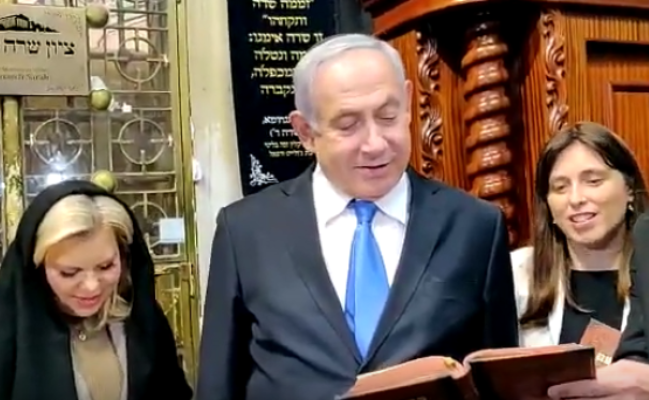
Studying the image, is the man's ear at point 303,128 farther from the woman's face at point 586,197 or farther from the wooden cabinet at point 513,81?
the wooden cabinet at point 513,81

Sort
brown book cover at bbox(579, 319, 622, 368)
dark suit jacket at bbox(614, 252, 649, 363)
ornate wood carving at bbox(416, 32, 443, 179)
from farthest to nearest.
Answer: ornate wood carving at bbox(416, 32, 443, 179), brown book cover at bbox(579, 319, 622, 368), dark suit jacket at bbox(614, 252, 649, 363)

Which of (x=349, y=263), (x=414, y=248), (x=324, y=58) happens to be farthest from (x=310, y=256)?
(x=324, y=58)

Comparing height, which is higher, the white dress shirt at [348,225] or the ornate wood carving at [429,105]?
the ornate wood carving at [429,105]

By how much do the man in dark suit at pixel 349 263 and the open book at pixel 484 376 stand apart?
23 cm

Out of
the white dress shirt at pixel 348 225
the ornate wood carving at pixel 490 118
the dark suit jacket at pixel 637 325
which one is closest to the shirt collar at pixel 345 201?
the white dress shirt at pixel 348 225

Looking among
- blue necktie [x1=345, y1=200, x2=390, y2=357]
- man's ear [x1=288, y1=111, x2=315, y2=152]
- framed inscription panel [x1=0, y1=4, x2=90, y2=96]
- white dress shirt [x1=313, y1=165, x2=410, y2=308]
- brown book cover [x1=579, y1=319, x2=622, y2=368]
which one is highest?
framed inscription panel [x1=0, y1=4, x2=90, y2=96]

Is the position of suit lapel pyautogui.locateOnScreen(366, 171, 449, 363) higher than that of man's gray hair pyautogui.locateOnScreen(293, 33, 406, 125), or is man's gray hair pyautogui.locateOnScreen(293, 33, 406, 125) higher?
man's gray hair pyautogui.locateOnScreen(293, 33, 406, 125)

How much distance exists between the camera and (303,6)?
119 inches

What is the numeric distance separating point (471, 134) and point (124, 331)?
3.04ft

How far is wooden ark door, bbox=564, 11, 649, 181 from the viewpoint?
2.31 m

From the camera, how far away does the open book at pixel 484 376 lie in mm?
1213

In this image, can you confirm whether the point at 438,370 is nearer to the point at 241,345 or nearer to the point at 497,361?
the point at 497,361

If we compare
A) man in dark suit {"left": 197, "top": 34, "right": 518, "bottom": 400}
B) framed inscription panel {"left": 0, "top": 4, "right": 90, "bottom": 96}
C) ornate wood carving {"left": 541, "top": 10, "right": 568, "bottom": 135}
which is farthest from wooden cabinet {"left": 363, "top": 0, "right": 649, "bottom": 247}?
framed inscription panel {"left": 0, "top": 4, "right": 90, "bottom": 96}

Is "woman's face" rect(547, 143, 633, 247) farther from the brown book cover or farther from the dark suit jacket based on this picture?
the dark suit jacket
